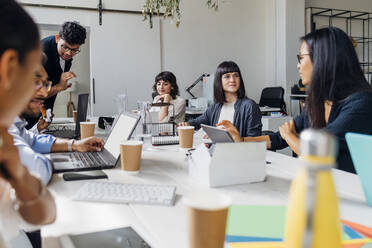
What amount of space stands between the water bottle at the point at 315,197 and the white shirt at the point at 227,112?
2.32 meters

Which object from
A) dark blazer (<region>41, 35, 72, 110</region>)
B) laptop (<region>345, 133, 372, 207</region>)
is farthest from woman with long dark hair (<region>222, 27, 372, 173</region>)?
dark blazer (<region>41, 35, 72, 110</region>)

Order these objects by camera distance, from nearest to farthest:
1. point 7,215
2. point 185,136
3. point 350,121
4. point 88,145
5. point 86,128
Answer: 1. point 7,215
2. point 350,121
3. point 88,145
4. point 185,136
5. point 86,128

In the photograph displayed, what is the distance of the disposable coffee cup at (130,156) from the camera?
1.38m

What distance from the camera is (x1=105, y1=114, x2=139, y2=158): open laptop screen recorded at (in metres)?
1.54

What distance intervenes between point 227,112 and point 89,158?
148cm

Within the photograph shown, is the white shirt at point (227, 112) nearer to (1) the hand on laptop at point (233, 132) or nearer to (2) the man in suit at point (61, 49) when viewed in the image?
(1) the hand on laptop at point (233, 132)

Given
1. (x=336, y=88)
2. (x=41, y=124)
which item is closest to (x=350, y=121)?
(x=336, y=88)

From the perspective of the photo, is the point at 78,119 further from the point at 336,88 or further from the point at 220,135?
the point at 336,88

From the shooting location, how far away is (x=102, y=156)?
163cm

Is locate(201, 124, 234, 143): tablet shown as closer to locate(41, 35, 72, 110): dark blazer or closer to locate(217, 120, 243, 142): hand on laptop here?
locate(217, 120, 243, 142): hand on laptop

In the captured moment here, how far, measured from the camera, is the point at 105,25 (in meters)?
5.22

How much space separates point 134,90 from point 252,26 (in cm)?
225

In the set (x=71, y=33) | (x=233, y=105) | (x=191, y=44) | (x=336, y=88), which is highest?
(x=191, y=44)

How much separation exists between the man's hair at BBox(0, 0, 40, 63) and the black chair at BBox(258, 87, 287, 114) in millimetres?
4762
